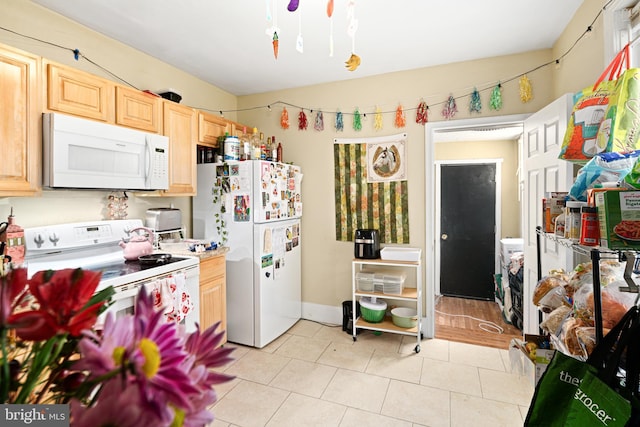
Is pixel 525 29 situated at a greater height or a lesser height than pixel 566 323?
greater

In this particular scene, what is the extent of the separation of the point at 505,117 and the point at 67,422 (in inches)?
129

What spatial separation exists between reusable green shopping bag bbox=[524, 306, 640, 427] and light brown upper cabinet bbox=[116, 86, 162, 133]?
2657 mm

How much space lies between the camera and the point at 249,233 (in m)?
2.84

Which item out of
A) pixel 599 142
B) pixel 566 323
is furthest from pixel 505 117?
pixel 566 323

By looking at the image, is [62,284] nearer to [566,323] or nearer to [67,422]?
[67,422]

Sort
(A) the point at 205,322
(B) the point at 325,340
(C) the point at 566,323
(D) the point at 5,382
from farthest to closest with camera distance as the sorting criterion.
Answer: (B) the point at 325,340 < (A) the point at 205,322 < (C) the point at 566,323 < (D) the point at 5,382

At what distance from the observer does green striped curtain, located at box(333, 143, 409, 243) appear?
3166mm

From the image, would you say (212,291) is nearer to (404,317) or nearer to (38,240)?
(38,240)

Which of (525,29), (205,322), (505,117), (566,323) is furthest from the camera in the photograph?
(505,117)

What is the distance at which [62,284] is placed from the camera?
37cm

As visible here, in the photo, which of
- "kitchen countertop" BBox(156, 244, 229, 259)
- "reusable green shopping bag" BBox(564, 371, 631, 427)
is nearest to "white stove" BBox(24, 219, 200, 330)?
"kitchen countertop" BBox(156, 244, 229, 259)

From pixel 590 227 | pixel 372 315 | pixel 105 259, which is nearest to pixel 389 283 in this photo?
pixel 372 315

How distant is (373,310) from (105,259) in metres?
2.25

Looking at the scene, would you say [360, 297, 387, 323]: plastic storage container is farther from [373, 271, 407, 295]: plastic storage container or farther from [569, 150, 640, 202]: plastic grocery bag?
[569, 150, 640, 202]: plastic grocery bag
